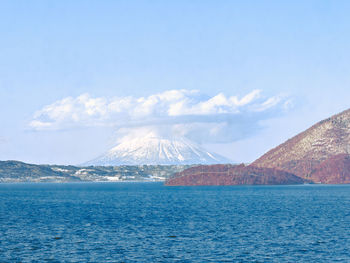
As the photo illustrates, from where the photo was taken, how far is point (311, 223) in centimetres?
10225

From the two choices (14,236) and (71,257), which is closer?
(71,257)

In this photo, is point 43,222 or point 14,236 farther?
point 43,222

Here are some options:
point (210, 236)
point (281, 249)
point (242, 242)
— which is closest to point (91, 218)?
point (210, 236)

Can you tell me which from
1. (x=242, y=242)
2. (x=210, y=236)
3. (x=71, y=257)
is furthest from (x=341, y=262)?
(x=71, y=257)

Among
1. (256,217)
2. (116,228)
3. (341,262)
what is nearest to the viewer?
(341,262)

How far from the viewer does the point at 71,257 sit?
67625 mm

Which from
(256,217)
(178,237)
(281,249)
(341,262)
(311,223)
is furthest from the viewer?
(256,217)

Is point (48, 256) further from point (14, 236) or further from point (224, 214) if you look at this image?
point (224, 214)

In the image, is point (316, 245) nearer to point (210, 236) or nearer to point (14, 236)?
point (210, 236)

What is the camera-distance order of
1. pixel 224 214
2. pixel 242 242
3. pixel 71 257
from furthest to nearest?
pixel 224 214 → pixel 242 242 → pixel 71 257

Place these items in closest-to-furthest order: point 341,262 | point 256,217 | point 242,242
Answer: point 341,262
point 242,242
point 256,217

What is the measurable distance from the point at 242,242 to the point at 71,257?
78.9 feet

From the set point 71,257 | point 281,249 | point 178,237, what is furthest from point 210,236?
point 71,257

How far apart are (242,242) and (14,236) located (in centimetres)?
3416
